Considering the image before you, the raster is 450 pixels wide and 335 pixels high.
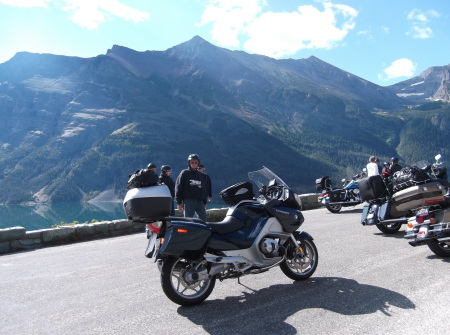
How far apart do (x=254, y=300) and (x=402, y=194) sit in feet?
14.4

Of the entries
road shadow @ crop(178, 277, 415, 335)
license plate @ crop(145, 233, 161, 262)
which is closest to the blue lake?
road shadow @ crop(178, 277, 415, 335)

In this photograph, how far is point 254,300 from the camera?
177 inches

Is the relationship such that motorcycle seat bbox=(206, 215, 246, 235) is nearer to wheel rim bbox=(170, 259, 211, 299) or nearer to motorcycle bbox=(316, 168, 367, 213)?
wheel rim bbox=(170, 259, 211, 299)

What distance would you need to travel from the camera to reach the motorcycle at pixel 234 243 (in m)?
4.27

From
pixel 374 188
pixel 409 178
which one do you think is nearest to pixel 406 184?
pixel 409 178

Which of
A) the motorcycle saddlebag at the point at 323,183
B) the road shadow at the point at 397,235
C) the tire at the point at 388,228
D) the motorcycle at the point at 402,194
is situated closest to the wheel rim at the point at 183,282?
the motorcycle at the point at 402,194

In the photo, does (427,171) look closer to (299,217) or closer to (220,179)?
(299,217)

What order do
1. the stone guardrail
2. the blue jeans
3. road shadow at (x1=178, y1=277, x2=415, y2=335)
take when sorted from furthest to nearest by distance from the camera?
1. the stone guardrail
2. the blue jeans
3. road shadow at (x1=178, y1=277, x2=415, y2=335)

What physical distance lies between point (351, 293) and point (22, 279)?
15.8ft

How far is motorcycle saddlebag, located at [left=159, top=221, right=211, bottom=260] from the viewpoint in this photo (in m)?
4.19

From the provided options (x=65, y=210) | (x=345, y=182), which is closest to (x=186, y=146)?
(x=65, y=210)

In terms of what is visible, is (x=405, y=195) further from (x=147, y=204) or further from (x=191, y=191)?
(x=147, y=204)

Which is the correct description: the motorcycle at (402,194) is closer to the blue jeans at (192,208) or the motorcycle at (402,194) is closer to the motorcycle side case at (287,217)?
the motorcycle side case at (287,217)

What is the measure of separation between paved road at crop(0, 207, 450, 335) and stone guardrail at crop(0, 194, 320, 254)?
2.45m
